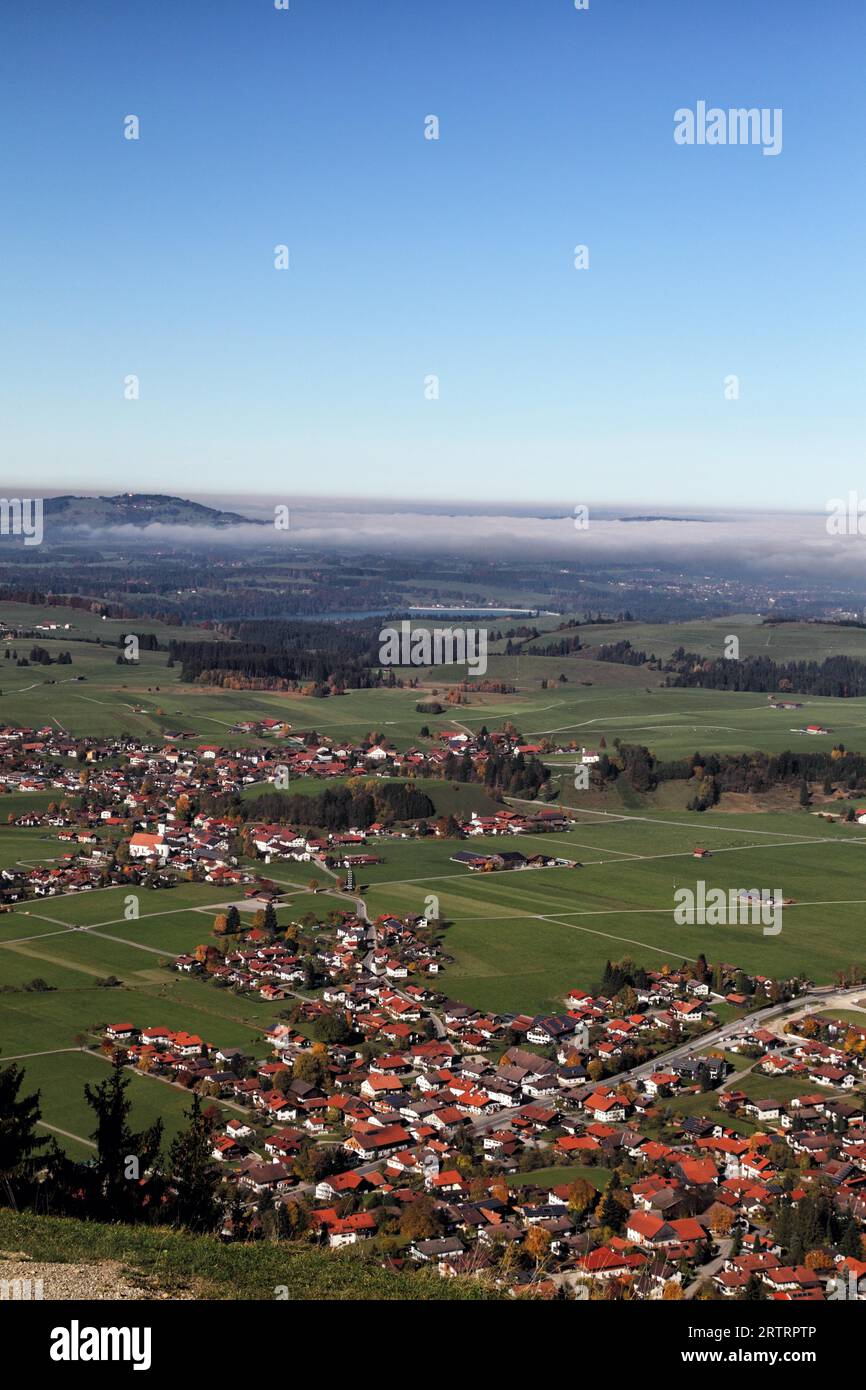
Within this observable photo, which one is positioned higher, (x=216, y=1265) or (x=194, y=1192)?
(x=216, y=1265)

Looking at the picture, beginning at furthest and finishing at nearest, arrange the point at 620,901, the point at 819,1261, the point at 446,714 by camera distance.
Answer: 1. the point at 446,714
2. the point at 620,901
3. the point at 819,1261

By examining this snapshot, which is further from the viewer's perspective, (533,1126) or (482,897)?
(482,897)

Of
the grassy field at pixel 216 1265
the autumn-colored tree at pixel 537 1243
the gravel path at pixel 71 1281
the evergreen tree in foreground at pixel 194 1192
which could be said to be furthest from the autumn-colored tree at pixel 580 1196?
the gravel path at pixel 71 1281

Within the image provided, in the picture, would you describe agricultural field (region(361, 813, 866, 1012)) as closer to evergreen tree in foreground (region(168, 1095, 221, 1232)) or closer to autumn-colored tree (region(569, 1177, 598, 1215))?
autumn-colored tree (region(569, 1177, 598, 1215))

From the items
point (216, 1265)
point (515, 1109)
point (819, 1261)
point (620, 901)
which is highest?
point (216, 1265)

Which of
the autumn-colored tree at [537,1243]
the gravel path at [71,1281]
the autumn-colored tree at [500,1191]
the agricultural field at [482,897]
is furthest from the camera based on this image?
the agricultural field at [482,897]

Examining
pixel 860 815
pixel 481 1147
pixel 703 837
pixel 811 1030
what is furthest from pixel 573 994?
pixel 860 815

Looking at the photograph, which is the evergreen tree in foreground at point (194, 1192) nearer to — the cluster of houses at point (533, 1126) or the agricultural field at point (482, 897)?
the cluster of houses at point (533, 1126)

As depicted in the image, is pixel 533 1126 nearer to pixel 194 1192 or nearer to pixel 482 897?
pixel 194 1192

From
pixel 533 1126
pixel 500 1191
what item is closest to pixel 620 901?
pixel 533 1126

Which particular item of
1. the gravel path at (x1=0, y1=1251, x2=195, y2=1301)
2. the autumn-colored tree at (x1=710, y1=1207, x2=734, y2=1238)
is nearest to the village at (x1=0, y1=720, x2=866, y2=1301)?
the autumn-colored tree at (x1=710, y1=1207, x2=734, y2=1238)
